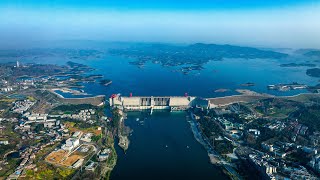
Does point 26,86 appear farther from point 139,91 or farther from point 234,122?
point 234,122

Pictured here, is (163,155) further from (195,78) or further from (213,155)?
(195,78)

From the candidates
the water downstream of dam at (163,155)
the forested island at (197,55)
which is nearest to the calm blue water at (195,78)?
the forested island at (197,55)

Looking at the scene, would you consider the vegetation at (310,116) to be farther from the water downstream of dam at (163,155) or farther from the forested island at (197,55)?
the forested island at (197,55)

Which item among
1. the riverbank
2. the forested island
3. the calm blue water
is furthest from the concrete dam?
the forested island

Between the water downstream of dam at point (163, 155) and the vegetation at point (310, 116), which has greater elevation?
the vegetation at point (310, 116)

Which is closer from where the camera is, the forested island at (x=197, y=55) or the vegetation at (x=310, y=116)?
the vegetation at (x=310, y=116)

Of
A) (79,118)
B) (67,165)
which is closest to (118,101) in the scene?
(79,118)

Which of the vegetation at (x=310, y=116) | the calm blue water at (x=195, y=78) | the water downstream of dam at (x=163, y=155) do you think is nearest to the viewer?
the water downstream of dam at (x=163, y=155)

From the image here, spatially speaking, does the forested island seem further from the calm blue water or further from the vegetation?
the vegetation

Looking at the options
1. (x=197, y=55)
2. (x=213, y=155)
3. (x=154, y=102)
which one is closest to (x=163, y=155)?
(x=213, y=155)
